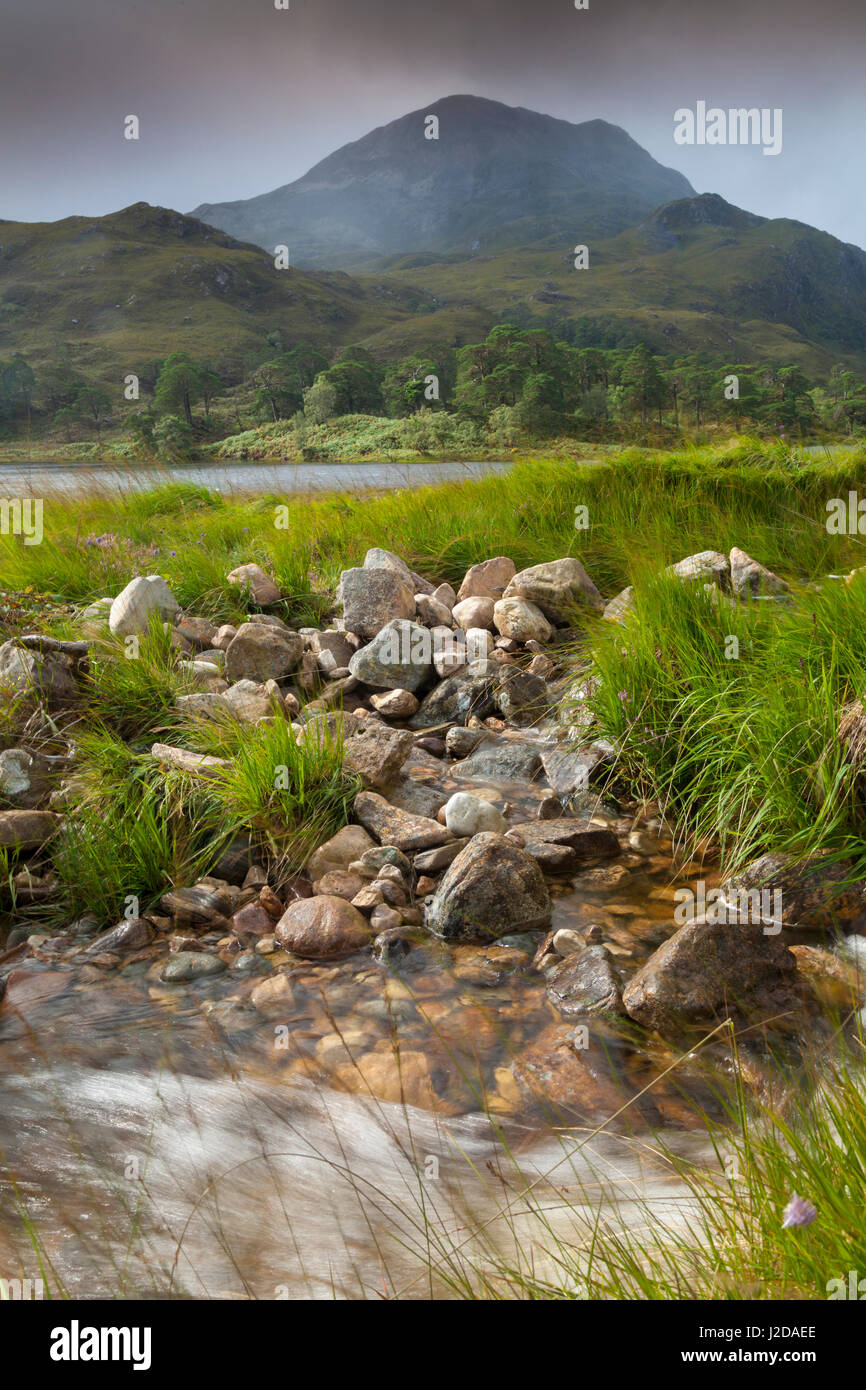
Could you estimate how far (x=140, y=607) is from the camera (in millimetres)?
5289

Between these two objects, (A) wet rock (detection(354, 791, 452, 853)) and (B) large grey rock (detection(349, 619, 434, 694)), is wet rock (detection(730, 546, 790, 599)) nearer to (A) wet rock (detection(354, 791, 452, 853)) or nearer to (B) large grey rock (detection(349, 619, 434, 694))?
(B) large grey rock (detection(349, 619, 434, 694))

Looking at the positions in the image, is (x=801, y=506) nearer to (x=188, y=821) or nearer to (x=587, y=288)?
(x=188, y=821)

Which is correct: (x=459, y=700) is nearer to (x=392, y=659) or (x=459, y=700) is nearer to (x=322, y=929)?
(x=392, y=659)

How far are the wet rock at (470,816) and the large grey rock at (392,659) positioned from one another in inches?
73.1

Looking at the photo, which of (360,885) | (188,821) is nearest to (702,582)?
(360,885)

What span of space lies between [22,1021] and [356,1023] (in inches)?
49.9

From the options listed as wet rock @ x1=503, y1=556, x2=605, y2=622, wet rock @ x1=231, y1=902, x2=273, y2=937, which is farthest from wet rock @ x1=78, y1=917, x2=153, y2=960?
wet rock @ x1=503, y1=556, x2=605, y2=622

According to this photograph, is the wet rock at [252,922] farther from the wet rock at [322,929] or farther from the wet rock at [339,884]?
the wet rock at [339,884]

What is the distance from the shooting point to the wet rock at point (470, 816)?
12.9 ft

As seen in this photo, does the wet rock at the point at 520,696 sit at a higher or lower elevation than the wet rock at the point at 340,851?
higher

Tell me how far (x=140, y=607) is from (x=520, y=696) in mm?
2731

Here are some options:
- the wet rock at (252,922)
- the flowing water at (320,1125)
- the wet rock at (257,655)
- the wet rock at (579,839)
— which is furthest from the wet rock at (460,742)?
the wet rock at (252,922)
